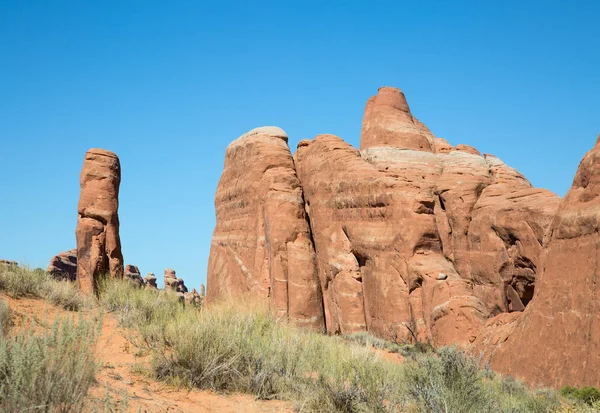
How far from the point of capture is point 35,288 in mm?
14156

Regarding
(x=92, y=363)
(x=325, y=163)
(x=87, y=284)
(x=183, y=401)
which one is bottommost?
(x=183, y=401)

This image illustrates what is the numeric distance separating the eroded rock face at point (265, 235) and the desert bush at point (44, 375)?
15285 mm

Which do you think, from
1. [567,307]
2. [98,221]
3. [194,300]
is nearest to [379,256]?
[194,300]

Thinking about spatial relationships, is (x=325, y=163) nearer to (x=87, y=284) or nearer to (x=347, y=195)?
(x=347, y=195)

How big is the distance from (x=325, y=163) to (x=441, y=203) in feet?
25.6

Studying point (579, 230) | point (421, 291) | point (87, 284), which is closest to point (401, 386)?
point (579, 230)

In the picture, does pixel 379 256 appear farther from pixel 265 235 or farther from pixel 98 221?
pixel 98 221

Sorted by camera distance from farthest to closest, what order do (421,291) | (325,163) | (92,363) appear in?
1. (325,163)
2. (421,291)
3. (92,363)

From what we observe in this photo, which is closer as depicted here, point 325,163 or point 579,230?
point 579,230

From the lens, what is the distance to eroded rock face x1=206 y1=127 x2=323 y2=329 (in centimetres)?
2306

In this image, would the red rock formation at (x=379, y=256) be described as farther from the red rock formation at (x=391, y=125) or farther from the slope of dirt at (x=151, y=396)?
the slope of dirt at (x=151, y=396)

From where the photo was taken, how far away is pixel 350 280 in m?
22.8

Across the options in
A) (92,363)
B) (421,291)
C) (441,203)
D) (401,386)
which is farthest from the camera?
(441,203)

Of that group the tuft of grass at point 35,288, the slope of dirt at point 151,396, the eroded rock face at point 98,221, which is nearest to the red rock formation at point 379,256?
the eroded rock face at point 98,221
